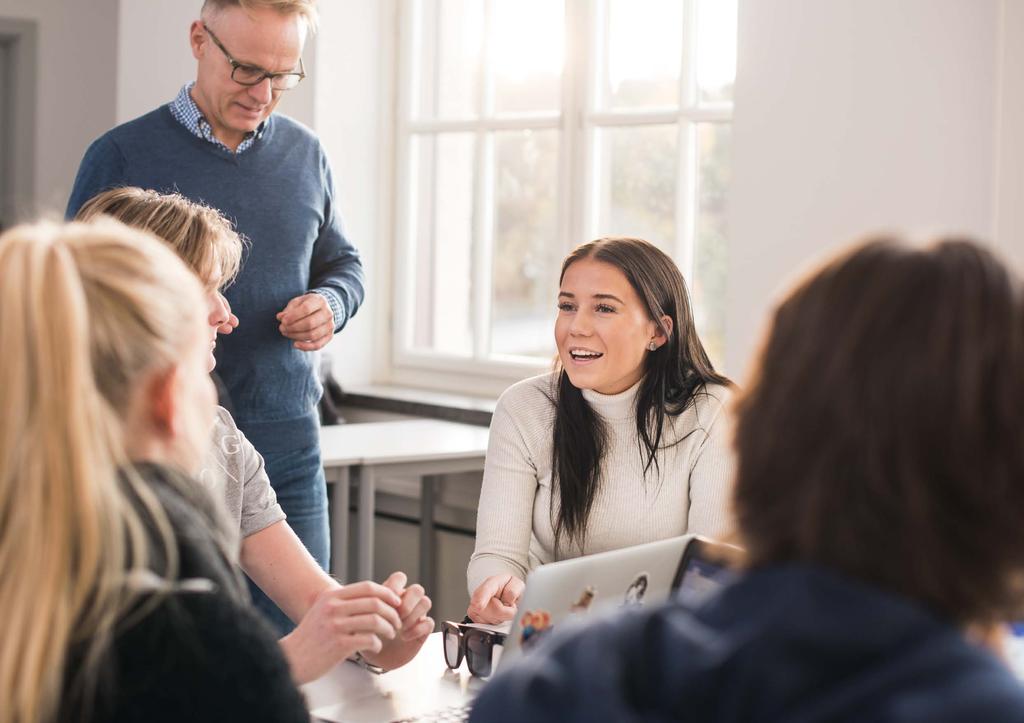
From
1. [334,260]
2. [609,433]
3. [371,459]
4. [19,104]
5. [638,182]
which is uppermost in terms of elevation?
[19,104]

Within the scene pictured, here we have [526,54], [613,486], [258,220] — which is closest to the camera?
[613,486]

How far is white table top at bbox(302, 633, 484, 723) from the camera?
4.72 ft

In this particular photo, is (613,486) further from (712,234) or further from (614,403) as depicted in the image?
(712,234)

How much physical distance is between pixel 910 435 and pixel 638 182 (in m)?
3.20

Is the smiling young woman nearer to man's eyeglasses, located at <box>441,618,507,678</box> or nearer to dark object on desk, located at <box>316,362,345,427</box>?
man's eyeglasses, located at <box>441,618,507,678</box>

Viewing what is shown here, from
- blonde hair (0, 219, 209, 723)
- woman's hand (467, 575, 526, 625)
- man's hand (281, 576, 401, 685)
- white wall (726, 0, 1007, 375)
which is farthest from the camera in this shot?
white wall (726, 0, 1007, 375)

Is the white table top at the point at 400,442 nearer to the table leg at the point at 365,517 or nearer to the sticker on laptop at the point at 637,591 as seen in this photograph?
the table leg at the point at 365,517

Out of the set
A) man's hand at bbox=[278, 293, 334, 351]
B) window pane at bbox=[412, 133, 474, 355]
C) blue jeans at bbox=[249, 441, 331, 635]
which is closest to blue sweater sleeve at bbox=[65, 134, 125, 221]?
man's hand at bbox=[278, 293, 334, 351]

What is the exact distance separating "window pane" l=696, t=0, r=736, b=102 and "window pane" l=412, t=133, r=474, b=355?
0.97m

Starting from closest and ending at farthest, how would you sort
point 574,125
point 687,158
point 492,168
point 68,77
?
point 687,158 → point 574,125 → point 492,168 → point 68,77

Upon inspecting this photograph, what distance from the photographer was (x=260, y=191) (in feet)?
8.04

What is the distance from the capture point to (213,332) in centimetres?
177

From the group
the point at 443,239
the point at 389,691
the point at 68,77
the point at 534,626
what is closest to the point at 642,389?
the point at 389,691

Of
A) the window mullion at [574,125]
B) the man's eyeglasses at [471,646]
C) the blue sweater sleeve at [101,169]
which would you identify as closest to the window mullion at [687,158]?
the window mullion at [574,125]
